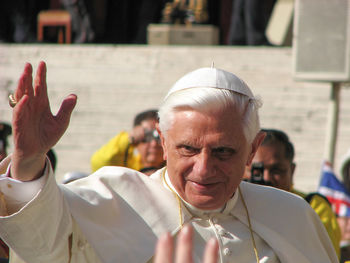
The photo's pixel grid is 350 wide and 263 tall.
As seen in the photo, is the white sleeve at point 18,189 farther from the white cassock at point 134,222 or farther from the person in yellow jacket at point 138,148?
the person in yellow jacket at point 138,148

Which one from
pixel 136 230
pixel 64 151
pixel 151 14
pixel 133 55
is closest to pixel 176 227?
pixel 136 230

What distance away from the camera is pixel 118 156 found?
584 cm

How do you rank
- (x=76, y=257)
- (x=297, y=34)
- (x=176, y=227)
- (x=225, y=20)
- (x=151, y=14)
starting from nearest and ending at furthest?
(x=76, y=257) < (x=176, y=227) < (x=297, y=34) < (x=151, y=14) < (x=225, y=20)

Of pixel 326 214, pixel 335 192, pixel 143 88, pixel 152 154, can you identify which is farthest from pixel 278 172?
pixel 143 88

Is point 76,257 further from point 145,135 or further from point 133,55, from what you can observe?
point 133,55

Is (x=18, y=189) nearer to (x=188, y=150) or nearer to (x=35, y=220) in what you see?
(x=35, y=220)

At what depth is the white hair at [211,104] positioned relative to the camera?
300 centimetres

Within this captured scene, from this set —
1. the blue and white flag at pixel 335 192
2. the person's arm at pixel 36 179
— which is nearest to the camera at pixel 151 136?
the blue and white flag at pixel 335 192

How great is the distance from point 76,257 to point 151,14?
33.4 ft

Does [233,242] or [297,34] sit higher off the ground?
[297,34]

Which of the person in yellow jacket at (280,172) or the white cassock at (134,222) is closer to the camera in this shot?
the white cassock at (134,222)

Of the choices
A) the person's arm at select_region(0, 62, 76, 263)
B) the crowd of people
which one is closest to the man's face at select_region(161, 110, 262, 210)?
the person's arm at select_region(0, 62, 76, 263)

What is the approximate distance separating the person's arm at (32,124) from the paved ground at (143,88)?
221 inches

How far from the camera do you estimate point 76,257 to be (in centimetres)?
290
